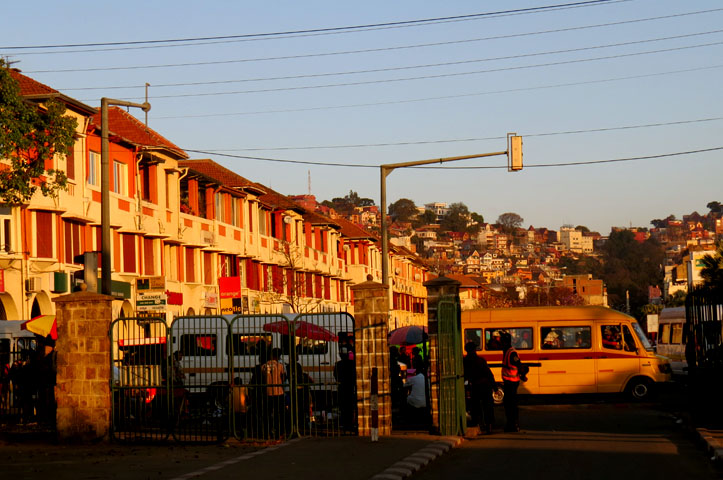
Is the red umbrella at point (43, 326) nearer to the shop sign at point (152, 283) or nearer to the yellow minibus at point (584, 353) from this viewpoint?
the shop sign at point (152, 283)

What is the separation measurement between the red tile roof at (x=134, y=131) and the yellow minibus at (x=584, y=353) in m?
19.4

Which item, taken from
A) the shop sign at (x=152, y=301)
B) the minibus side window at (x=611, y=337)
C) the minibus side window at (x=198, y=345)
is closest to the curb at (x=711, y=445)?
the minibus side window at (x=198, y=345)

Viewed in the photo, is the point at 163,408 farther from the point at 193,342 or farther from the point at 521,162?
the point at 521,162

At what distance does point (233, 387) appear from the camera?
20062 millimetres

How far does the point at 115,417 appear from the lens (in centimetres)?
2038

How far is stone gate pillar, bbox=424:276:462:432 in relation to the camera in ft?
68.0

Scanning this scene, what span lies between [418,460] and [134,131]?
33.0 metres

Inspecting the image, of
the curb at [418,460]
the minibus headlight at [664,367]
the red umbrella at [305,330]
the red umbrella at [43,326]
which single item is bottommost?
the curb at [418,460]

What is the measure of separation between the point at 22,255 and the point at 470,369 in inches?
693

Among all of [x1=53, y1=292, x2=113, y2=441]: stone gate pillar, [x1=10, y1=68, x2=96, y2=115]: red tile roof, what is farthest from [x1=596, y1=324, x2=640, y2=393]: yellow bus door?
[x1=10, y1=68, x2=96, y2=115]: red tile roof

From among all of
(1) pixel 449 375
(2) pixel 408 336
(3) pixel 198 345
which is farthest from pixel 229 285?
(1) pixel 449 375

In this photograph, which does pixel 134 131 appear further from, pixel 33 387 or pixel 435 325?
pixel 435 325

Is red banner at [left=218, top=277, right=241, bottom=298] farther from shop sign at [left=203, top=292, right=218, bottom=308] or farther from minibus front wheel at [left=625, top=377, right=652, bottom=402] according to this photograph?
minibus front wheel at [left=625, top=377, right=652, bottom=402]

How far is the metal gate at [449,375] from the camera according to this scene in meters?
20.1
